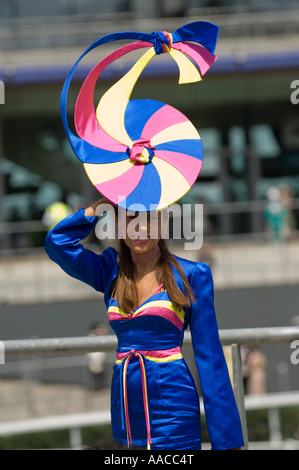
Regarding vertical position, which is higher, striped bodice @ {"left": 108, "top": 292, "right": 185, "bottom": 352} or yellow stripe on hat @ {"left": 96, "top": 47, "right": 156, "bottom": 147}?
yellow stripe on hat @ {"left": 96, "top": 47, "right": 156, "bottom": 147}

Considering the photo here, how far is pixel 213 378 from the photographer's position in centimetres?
277

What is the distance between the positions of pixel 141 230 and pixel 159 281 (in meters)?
0.20

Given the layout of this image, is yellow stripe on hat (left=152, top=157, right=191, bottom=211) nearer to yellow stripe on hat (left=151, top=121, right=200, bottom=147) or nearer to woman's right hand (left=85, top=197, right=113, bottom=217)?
yellow stripe on hat (left=151, top=121, right=200, bottom=147)

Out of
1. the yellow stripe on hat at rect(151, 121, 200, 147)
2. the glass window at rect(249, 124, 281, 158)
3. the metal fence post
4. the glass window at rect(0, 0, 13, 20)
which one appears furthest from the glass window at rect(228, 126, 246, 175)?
the yellow stripe on hat at rect(151, 121, 200, 147)

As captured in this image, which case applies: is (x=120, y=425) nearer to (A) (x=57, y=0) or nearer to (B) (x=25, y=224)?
(B) (x=25, y=224)

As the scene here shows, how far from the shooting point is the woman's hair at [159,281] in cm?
285

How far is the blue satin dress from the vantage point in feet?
9.06

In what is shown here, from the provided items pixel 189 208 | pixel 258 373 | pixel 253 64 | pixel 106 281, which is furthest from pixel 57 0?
pixel 106 281

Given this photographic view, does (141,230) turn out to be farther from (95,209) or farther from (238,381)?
(238,381)

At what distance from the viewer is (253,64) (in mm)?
15914

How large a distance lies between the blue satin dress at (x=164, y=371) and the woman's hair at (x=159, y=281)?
0.08 ft

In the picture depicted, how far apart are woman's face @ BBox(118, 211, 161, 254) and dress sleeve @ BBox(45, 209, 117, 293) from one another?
0.13 m

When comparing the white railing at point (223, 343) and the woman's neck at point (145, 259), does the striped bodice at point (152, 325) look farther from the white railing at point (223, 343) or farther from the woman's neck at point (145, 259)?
the white railing at point (223, 343)

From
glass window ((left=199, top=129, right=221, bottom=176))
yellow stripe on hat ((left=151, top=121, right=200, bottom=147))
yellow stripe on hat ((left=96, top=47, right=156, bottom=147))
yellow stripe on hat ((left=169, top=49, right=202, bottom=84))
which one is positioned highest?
glass window ((left=199, top=129, right=221, bottom=176))
